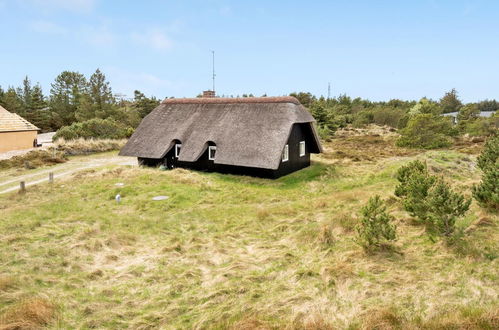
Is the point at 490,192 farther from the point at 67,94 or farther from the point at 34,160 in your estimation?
the point at 67,94

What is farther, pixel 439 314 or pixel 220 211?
pixel 220 211

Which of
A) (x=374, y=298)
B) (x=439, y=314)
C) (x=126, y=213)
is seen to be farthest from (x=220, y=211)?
(x=439, y=314)

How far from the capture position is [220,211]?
13008 millimetres

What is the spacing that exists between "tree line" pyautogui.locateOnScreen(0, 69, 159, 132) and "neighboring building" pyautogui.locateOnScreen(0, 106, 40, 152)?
17259 millimetres

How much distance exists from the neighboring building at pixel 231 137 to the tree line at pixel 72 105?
2846 centimetres

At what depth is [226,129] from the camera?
20281 millimetres

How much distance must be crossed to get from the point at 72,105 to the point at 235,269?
56.1 metres

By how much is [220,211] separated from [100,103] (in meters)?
47.1

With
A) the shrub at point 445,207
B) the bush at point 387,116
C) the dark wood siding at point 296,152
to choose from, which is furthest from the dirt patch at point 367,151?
the bush at point 387,116

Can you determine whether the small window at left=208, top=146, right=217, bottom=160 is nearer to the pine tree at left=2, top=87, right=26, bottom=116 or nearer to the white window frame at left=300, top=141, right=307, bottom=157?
the white window frame at left=300, top=141, right=307, bottom=157

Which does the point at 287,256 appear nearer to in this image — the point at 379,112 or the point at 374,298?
the point at 374,298

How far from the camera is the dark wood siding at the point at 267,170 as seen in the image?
1911 cm

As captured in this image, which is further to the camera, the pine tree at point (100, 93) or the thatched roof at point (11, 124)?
the pine tree at point (100, 93)

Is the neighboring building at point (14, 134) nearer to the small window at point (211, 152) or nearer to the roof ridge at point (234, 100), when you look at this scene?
the roof ridge at point (234, 100)
